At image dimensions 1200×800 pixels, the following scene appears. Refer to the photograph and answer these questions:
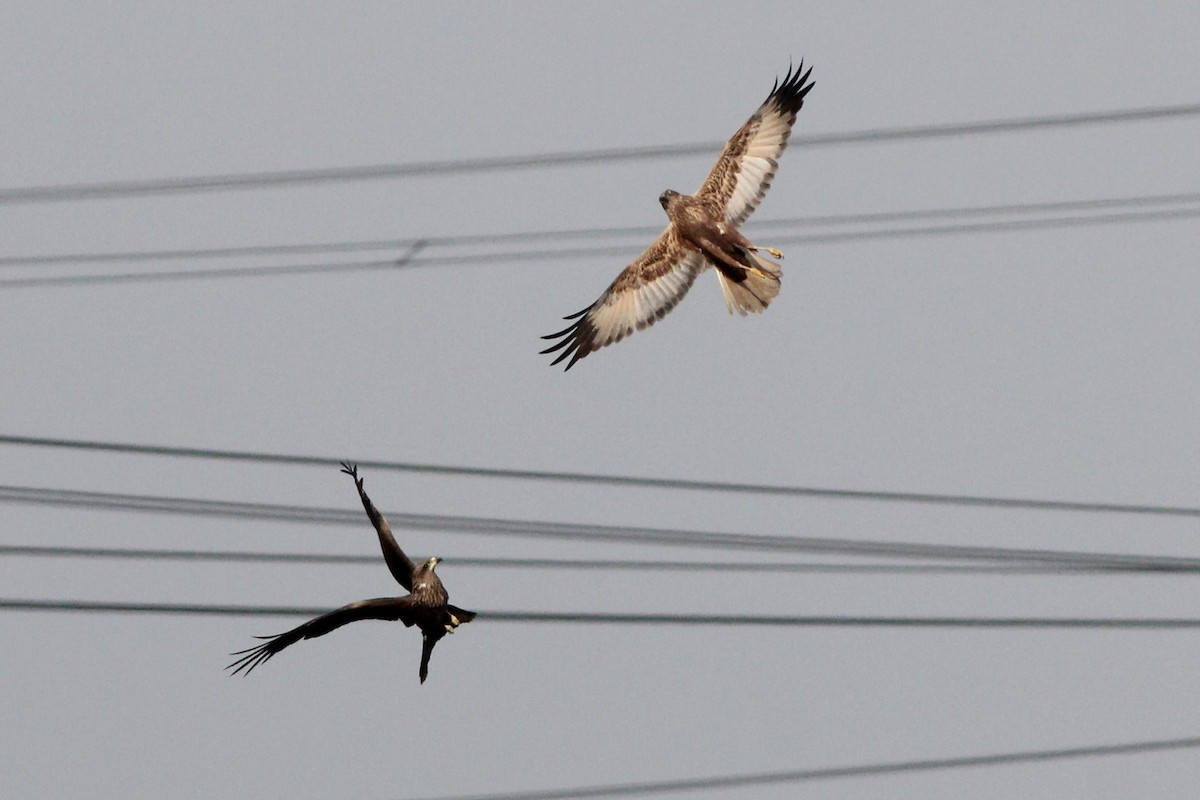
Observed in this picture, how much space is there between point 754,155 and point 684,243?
1043 mm

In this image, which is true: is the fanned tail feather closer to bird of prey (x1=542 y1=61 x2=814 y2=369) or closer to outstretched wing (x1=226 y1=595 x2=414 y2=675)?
bird of prey (x1=542 y1=61 x2=814 y2=369)

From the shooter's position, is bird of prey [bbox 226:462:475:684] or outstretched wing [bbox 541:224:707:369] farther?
outstretched wing [bbox 541:224:707:369]

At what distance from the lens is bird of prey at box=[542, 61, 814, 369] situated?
14.3 meters

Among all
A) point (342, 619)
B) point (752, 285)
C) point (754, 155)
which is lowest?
point (342, 619)

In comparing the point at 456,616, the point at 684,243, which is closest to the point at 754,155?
the point at 684,243

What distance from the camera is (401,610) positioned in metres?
10.3

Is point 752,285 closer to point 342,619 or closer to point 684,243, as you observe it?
point 684,243

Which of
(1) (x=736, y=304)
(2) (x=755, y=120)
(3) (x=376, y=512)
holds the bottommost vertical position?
(3) (x=376, y=512)

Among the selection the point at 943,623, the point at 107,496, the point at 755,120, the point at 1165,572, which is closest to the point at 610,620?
the point at 943,623

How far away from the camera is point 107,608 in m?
11.4

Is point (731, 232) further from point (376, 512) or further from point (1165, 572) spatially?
point (376, 512)

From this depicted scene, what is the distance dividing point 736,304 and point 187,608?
4.48 m

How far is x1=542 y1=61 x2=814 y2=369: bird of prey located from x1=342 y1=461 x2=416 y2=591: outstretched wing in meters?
3.98

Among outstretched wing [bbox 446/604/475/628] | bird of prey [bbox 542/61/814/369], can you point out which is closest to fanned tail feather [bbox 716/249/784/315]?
bird of prey [bbox 542/61/814/369]
